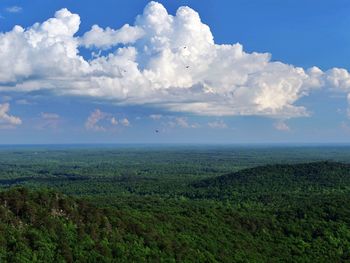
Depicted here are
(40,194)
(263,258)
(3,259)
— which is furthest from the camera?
(263,258)

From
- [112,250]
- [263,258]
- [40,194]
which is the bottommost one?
[263,258]

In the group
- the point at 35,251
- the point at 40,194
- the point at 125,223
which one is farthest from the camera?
the point at 125,223

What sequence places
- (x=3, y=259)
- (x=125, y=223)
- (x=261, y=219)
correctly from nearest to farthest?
1. (x=3, y=259)
2. (x=125, y=223)
3. (x=261, y=219)

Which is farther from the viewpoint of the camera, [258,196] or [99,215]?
[258,196]

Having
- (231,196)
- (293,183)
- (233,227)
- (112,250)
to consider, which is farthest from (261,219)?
(293,183)

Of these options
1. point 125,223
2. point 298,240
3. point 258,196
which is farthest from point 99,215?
point 258,196

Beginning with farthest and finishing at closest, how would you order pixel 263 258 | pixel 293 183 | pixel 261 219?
1. pixel 293 183
2. pixel 261 219
3. pixel 263 258

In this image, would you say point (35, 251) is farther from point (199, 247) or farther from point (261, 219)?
point (261, 219)

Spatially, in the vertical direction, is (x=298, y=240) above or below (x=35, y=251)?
below

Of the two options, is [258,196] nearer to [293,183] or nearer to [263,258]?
[293,183]
